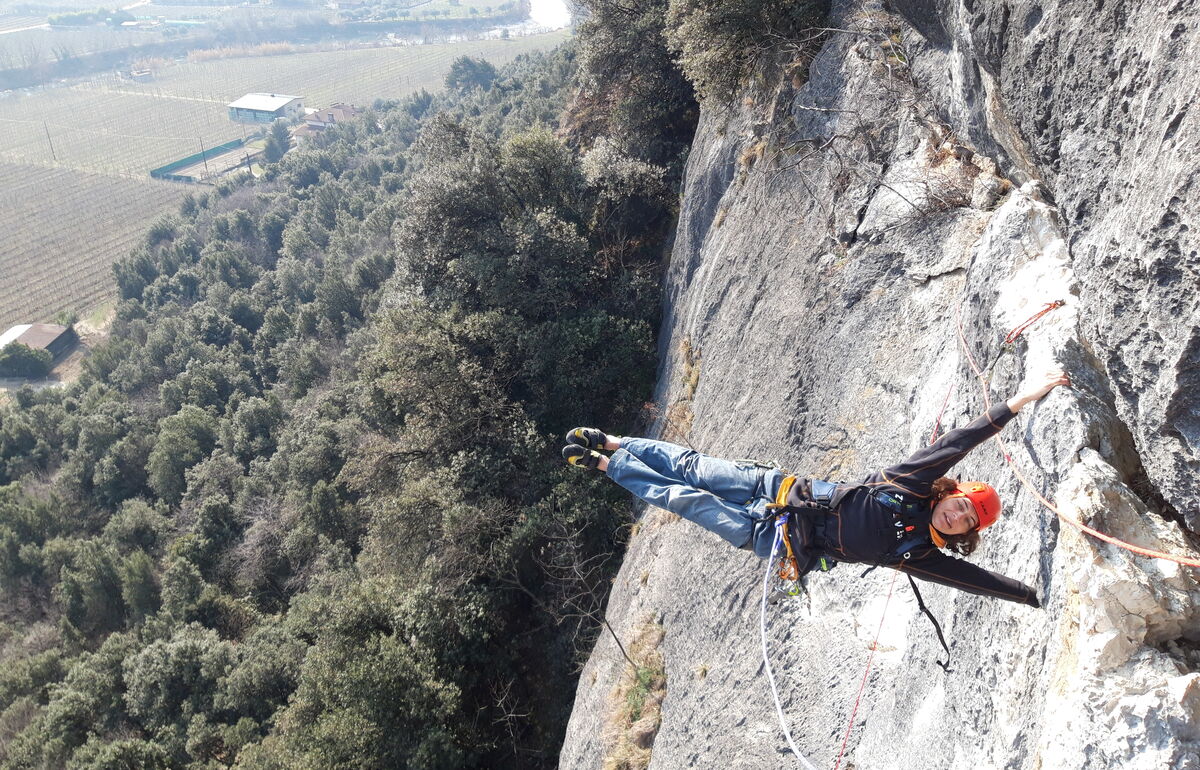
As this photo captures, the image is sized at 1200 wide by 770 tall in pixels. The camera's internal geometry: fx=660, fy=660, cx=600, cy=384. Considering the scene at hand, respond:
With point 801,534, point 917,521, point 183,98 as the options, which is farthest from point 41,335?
point 183,98

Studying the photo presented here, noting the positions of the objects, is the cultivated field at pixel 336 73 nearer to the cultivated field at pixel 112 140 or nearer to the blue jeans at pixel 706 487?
the cultivated field at pixel 112 140

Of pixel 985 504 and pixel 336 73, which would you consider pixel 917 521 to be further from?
pixel 336 73

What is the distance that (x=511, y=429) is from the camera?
15797 mm

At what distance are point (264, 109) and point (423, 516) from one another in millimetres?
126818

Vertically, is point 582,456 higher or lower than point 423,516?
higher

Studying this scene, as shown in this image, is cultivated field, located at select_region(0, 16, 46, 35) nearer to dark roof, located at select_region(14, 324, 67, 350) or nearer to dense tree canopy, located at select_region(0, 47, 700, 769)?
dark roof, located at select_region(14, 324, 67, 350)

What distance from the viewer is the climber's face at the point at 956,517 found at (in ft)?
13.9

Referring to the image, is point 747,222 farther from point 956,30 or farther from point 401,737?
point 401,737

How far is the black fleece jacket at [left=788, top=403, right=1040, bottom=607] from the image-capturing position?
4188 millimetres

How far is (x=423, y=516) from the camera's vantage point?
1498 centimetres

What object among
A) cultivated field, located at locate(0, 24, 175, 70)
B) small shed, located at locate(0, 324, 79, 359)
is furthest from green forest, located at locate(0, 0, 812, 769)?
cultivated field, located at locate(0, 24, 175, 70)

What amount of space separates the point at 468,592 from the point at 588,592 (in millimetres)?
2649

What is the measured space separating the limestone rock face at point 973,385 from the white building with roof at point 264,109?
4999 inches

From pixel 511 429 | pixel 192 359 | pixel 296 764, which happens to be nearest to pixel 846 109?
pixel 511 429
